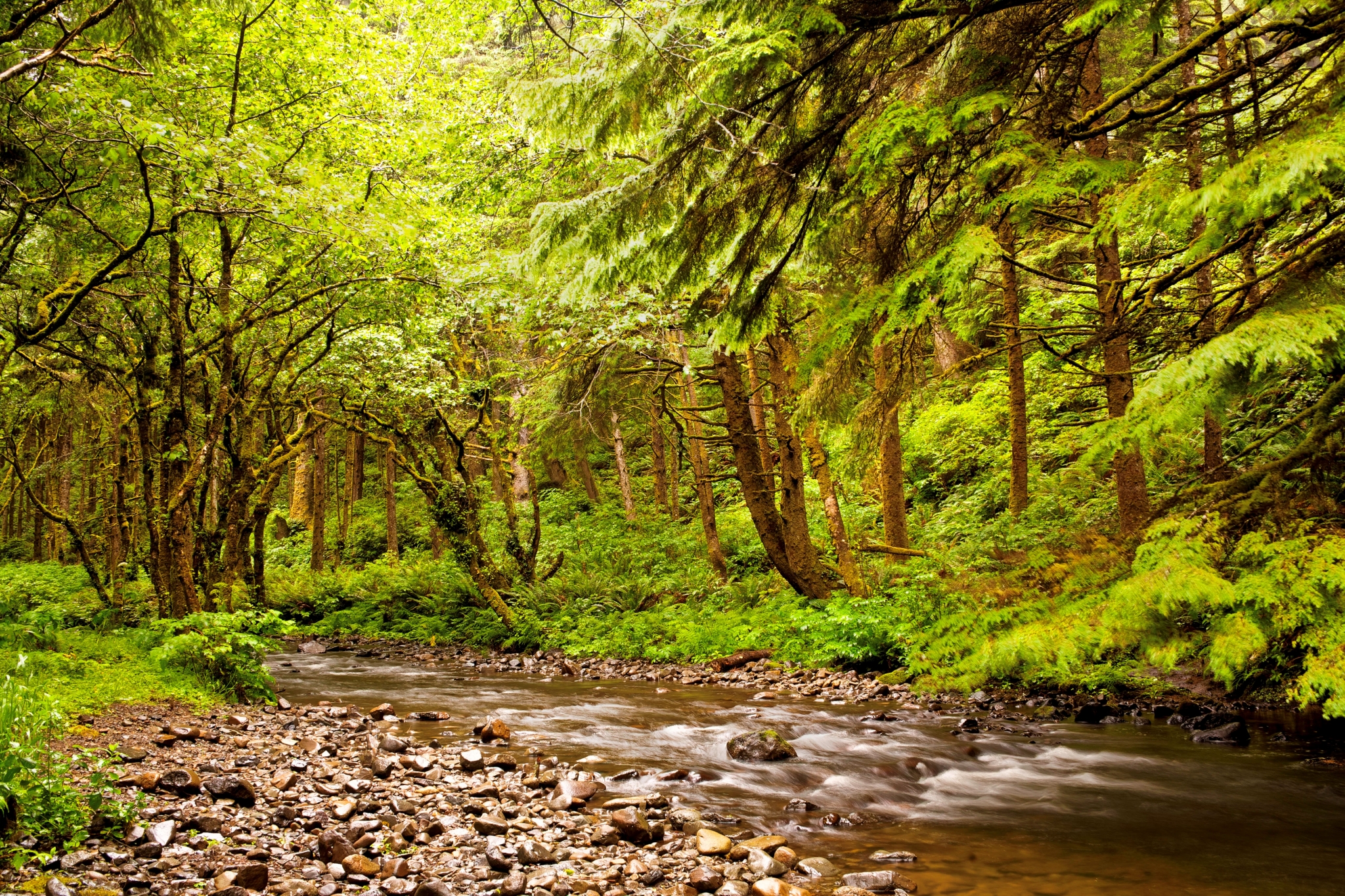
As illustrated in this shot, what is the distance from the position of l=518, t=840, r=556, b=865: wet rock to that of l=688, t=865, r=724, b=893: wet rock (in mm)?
910

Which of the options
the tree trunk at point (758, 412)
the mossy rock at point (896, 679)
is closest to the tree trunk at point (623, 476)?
the tree trunk at point (758, 412)

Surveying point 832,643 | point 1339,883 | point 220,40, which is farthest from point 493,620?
point 1339,883

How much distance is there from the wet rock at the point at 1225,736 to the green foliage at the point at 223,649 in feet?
31.5

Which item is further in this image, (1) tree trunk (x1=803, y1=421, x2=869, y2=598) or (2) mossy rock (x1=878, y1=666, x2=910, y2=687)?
(1) tree trunk (x1=803, y1=421, x2=869, y2=598)

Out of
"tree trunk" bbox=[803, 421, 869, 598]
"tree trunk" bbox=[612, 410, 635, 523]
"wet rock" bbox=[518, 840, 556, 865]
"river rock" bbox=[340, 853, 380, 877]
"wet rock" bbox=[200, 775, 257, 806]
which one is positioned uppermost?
"tree trunk" bbox=[612, 410, 635, 523]

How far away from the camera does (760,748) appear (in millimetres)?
7445

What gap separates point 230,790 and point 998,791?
6.01 metres

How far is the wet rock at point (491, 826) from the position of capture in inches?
200

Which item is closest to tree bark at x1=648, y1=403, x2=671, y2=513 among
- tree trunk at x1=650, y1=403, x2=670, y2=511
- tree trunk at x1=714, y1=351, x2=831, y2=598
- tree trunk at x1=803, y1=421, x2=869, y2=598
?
tree trunk at x1=650, y1=403, x2=670, y2=511

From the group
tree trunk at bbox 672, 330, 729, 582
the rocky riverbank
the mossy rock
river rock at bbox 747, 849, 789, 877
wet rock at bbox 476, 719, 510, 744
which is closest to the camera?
the rocky riverbank

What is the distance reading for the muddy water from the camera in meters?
4.75

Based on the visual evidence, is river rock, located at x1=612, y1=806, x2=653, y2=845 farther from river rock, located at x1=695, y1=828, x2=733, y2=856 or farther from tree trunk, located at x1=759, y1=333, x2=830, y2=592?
tree trunk, located at x1=759, y1=333, x2=830, y2=592

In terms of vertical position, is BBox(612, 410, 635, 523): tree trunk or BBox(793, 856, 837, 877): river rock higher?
BBox(612, 410, 635, 523): tree trunk

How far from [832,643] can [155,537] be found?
10.5 metres
